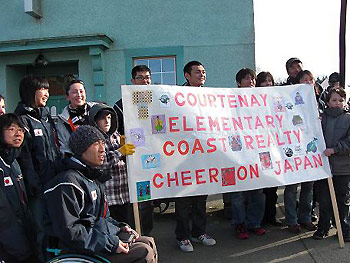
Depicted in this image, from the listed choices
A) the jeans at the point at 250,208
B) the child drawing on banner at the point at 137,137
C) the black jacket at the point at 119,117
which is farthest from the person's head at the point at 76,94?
the jeans at the point at 250,208

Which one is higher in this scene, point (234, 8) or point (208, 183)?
point (234, 8)

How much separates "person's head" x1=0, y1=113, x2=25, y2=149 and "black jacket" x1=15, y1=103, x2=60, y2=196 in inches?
5.9

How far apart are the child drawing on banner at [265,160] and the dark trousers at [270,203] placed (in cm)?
99

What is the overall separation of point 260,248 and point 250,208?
53 centimetres

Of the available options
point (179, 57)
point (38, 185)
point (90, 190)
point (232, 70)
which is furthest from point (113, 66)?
point (90, 190)

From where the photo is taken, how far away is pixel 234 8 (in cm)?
776

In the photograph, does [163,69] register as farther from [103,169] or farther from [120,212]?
[103,169]

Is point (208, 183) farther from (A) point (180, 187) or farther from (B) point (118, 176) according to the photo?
(B) point (118, 176)

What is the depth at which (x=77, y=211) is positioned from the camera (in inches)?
83.9

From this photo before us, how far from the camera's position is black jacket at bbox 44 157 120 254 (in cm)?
206

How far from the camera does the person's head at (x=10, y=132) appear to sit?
8.93 feet

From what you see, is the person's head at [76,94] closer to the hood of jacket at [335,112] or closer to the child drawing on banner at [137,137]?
the child drawing on banner at [137,137]

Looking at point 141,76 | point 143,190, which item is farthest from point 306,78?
point 143,190

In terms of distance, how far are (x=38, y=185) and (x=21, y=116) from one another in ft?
2.07
